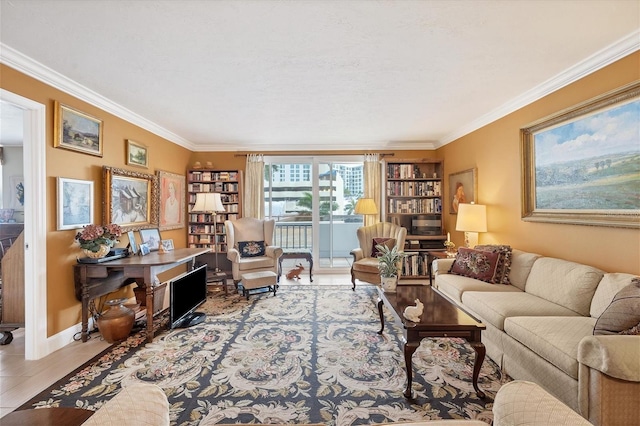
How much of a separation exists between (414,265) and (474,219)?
161 cm

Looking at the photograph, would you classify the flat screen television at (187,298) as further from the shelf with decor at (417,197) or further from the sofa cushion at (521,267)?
the sofa cushion at (521,267)

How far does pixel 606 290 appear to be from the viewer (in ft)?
7.03

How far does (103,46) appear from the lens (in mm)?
2205

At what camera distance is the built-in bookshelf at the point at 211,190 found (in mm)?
5410

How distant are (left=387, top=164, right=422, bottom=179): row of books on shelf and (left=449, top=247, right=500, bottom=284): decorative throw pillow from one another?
213cm

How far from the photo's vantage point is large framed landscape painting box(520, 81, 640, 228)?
2209mm

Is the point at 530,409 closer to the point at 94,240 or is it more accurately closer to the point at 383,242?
the point at 94,240

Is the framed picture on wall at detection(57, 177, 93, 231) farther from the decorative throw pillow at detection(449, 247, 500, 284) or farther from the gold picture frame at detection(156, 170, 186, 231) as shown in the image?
the decorative throw pillow at detection(449, 247, 500, 284)

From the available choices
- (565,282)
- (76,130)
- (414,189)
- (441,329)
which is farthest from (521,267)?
(76,130)

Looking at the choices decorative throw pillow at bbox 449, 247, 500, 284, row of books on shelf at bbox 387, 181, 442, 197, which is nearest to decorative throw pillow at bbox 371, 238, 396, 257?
row of books on shelf at bbox 387, 181, 442, 197

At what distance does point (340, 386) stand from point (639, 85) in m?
3.20

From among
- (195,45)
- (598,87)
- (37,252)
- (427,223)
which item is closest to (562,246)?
(598,87)

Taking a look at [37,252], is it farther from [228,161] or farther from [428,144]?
[428,144]

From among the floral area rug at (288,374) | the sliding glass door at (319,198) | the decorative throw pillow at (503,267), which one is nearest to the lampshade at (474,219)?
the decorative throw pillow at (503,267)
